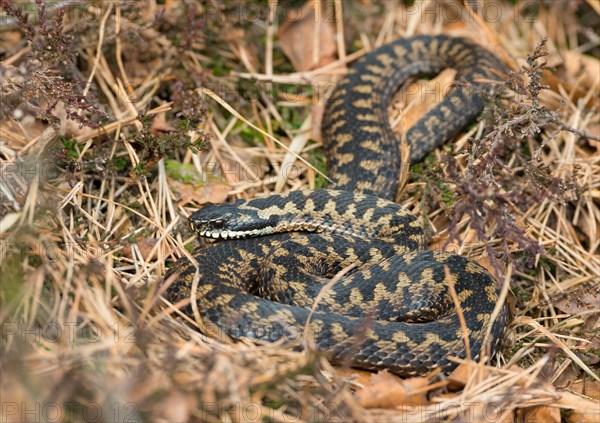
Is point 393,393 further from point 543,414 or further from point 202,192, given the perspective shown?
point 202,192

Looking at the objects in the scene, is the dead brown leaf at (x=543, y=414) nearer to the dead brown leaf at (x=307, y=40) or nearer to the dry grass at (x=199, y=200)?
the dry grass at (x=199, y=200)

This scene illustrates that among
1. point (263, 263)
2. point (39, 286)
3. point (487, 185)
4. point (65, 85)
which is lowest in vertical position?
point (263, 263)

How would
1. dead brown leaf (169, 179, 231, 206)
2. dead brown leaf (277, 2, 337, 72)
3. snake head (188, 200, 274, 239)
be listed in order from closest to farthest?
snake head (188, 200, 274, 239)
dead brown leaf (169, 179, 231, 206)
dead brown leaf (277, 2, 337, 72)

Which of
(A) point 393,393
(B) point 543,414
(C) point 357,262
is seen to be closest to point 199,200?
(C) point 357,262

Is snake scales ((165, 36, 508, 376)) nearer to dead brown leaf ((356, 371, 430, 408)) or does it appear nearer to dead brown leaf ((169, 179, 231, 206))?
dead brown leaf ((356, 371, 430, 408))

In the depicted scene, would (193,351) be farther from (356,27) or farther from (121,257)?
(356,27)

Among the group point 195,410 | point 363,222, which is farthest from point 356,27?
point 195,410

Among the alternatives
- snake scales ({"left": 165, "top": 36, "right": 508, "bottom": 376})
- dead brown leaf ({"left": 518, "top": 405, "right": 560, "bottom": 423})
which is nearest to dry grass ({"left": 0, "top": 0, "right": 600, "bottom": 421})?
dead brown leaf ({"left": 518, "top": 405, "right": 560, "bottom": 423})

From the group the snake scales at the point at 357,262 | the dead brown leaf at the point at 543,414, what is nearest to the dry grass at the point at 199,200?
the dead brown leaf at the point at 543,414
